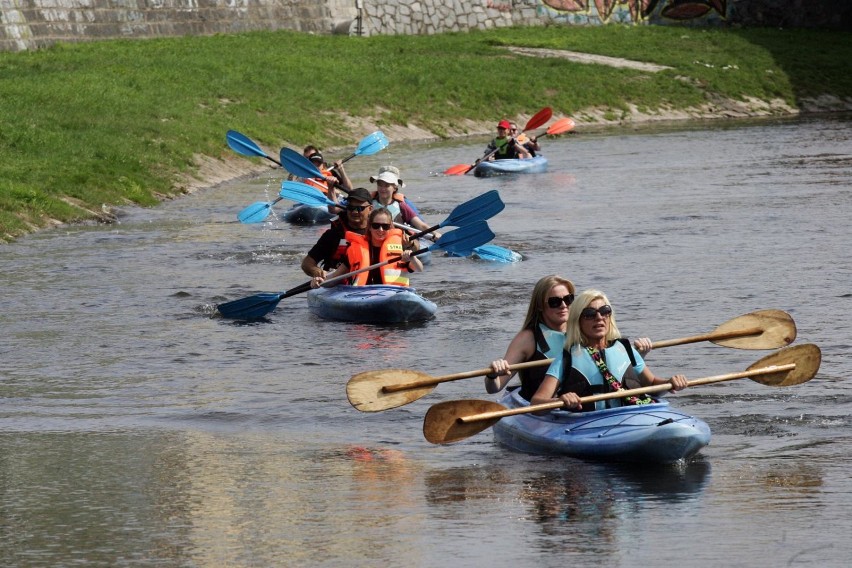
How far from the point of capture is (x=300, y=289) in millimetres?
14727

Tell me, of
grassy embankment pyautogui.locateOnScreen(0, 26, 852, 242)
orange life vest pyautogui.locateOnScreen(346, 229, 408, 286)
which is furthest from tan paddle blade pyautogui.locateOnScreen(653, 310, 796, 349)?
grassy embankment pyautogui.locateOnScreen(0, 26, 852, 242)

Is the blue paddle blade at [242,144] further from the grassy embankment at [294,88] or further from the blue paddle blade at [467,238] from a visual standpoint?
the blue paddle blade at [467,238]

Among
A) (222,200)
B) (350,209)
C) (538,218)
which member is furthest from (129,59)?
(350,209)

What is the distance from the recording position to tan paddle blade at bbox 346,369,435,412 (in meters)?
9.36

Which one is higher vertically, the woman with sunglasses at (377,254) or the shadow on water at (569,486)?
the woman with sunglasses at (377,254)

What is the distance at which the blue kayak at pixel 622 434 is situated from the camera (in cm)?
884

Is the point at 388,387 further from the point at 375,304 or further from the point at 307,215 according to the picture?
the point at 307,215

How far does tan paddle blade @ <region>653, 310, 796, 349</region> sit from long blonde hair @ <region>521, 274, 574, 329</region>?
1.08 m

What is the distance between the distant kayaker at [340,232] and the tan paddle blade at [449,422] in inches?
210

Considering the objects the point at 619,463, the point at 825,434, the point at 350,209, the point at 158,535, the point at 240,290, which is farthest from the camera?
the point at 240,290

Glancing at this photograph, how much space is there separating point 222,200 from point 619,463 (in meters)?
15.9

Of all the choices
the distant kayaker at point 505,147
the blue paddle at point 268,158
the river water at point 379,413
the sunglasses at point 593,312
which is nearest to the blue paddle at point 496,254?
the river water at point 379,413

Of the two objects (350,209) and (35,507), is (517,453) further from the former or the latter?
(350,209)

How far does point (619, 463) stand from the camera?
9.03m
